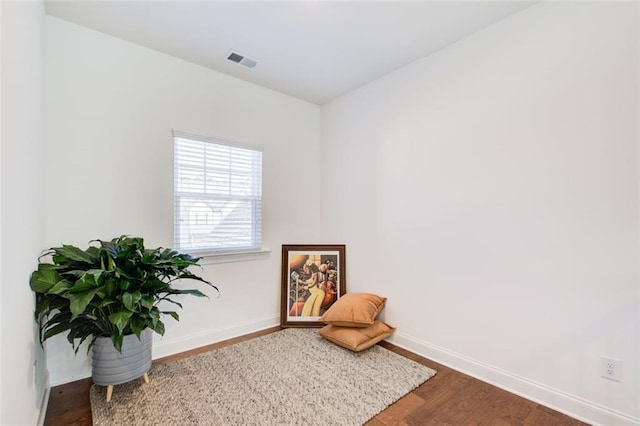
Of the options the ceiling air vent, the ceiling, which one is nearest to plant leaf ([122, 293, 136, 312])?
the ceiling

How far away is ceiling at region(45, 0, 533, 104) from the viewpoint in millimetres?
2062

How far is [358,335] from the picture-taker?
104 inches

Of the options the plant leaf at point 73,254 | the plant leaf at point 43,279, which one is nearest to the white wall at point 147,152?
the plant leaf at point 73,254

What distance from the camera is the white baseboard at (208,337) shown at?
2.60 m

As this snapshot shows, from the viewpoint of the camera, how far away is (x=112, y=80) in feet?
7.88

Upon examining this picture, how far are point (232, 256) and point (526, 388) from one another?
261 cm

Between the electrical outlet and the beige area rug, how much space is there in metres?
1.03

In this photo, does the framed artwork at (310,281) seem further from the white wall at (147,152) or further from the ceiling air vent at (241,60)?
the ceiling air vent at (241,60)

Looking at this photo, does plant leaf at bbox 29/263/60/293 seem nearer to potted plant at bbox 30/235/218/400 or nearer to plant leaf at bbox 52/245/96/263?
potted plant at bbox 30/235/218/400

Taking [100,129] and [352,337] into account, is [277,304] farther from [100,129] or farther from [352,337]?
[100,129]

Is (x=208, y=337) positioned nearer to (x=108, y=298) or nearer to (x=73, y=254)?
(x=108, y=298)

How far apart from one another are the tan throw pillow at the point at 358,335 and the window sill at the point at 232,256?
1.02 meters

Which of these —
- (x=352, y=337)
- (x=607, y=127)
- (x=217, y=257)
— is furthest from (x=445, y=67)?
(x=217, y=257)

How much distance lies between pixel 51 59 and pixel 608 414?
4.31m
